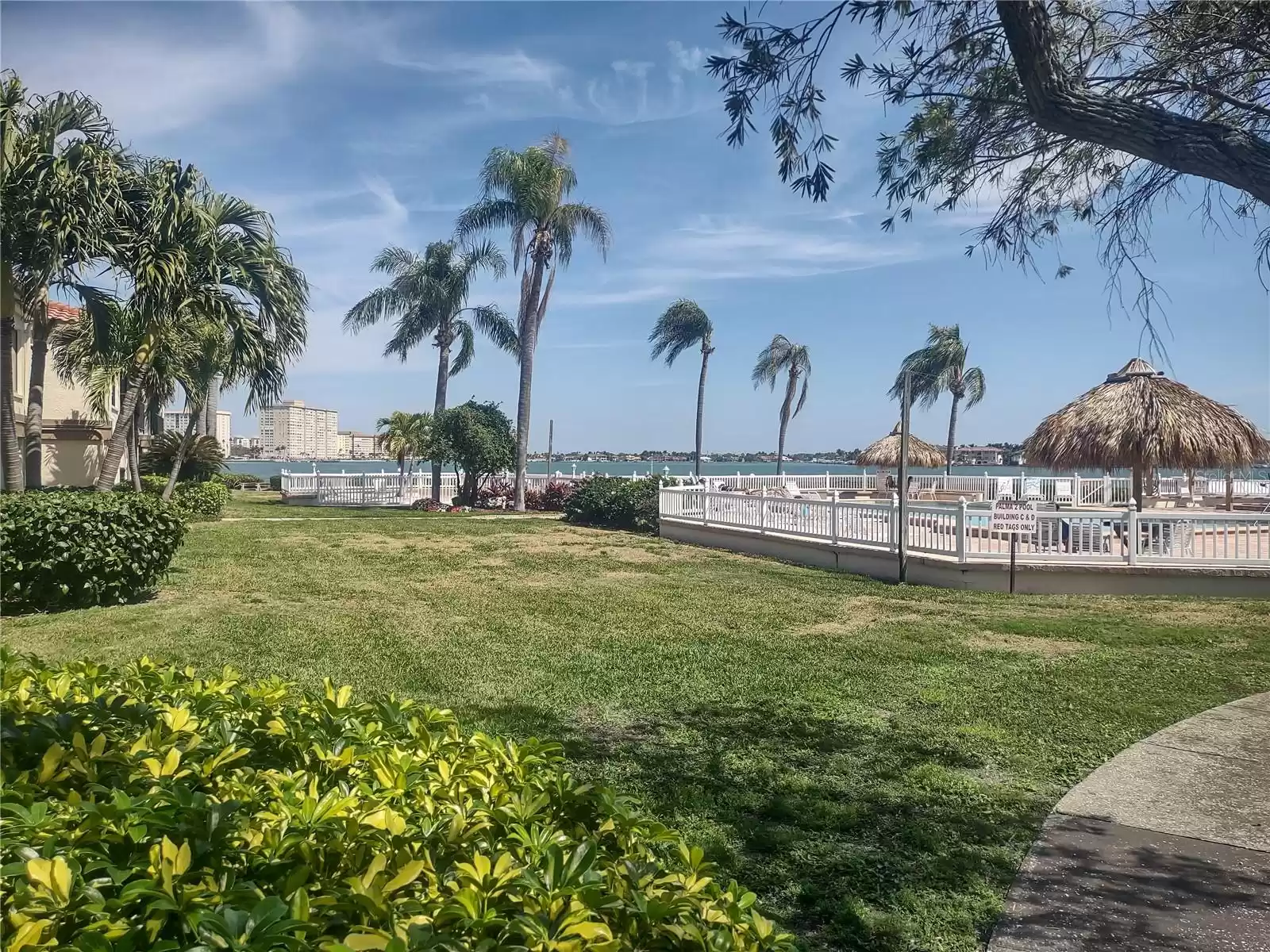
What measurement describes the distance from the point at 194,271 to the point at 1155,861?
1211cm

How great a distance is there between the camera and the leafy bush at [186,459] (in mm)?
24703

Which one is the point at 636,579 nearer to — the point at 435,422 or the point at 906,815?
the point at 906,815

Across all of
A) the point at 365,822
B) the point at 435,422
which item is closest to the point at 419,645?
the point at 365,822

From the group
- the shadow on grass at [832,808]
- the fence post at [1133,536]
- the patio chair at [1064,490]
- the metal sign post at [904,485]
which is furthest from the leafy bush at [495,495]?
the shadow on grass at [832,808]

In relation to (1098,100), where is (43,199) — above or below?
above

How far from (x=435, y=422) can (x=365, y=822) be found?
26.5 m

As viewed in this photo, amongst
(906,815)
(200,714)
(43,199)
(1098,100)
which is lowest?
(906,815)

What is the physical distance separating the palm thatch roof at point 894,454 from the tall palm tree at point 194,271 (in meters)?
23.3

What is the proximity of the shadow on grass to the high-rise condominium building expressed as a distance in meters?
97.6

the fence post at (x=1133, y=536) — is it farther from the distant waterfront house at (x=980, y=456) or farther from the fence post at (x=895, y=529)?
the distant waterfront house at (x=980, y=456)

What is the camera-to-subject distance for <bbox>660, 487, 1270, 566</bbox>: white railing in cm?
1088

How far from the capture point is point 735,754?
476cm

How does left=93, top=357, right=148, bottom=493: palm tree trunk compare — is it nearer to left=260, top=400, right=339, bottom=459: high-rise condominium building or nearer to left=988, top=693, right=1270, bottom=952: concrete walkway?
left=988, top=693, right=1270, bottom=952: concrete walkway

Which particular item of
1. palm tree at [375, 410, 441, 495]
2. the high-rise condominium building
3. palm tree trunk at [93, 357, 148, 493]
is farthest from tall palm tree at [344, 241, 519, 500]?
the high-rise condominium building
